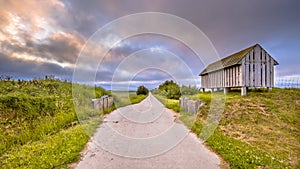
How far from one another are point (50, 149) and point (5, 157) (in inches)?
37.9

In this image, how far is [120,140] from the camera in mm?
5711

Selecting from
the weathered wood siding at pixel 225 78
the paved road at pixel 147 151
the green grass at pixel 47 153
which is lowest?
the paved road at pixel 147 151

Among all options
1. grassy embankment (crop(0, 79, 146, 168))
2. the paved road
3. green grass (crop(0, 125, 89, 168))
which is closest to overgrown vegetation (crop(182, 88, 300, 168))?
the paved road

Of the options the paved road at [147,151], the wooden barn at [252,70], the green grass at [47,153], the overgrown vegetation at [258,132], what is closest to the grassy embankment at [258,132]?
the overgrown vegetation at [258,132]

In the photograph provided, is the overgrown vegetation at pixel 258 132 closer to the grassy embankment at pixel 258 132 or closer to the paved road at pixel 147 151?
the grassy embankment at pixel 258 132

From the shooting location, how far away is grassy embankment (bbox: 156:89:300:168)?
408cm

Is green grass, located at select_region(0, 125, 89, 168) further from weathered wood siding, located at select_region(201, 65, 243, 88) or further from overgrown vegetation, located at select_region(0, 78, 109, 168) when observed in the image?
weathered wood siding, located at select_region(201, 65, 243, 88)

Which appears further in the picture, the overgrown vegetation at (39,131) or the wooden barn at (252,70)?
the wooden barn at (252,70)

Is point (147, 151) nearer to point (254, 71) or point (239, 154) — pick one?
point (239, 154)

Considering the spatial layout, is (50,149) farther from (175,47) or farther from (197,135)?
(175,47)

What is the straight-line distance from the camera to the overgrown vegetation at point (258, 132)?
4082 millimetres

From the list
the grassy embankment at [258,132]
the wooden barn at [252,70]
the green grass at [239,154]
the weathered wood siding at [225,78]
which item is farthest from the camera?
the weathered wood siding at [225,78]

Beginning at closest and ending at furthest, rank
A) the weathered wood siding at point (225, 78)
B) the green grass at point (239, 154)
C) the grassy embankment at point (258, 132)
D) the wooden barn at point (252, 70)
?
1. the green grass at point (239, 154)
2. the grassy embankment at point (258, 132)
3. the wooden barn at point (252, 70)
4. the weathered wood siding at point (225, 78)

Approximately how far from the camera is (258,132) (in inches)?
235
